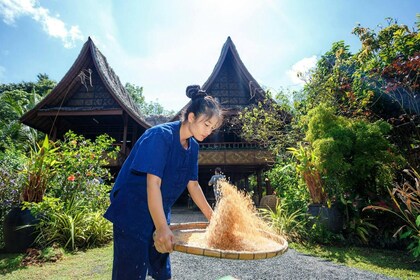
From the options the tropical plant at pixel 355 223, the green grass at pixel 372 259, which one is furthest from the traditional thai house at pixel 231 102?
the green grass at pixel 372 259

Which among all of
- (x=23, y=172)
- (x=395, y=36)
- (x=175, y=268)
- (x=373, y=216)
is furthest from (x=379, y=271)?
(x=23, y=172)

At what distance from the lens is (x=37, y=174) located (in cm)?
436

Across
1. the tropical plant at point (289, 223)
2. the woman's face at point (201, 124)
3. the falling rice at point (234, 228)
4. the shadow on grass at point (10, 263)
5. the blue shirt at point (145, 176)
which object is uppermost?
the woman's face at point (201, 124)

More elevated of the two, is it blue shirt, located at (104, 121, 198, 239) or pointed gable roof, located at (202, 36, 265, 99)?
pointed gable roof, located at (202, 36, 265, 99)

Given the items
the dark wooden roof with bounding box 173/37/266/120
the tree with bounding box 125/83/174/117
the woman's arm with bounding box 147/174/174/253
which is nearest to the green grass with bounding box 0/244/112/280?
the woman's arm with bounding box 147/174/174/253

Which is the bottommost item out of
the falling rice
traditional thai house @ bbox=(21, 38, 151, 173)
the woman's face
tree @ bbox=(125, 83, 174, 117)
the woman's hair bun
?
the falling rice

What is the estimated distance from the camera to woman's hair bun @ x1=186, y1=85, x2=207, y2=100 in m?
1.65

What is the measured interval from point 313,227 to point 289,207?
75cm

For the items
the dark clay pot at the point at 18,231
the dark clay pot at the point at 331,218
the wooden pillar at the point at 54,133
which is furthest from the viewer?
the wooden pillar at the point at 54,133

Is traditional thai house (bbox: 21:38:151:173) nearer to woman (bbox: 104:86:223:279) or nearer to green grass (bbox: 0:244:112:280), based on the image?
green grass (bbox: 0:244:112:280)

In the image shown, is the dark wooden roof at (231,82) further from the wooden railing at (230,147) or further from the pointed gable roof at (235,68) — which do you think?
the wooden railing at (230,147)

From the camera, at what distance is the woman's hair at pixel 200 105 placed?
155 centimetres

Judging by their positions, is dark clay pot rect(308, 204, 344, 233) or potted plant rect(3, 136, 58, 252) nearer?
potted plant rect(3, 136, 58, 252)

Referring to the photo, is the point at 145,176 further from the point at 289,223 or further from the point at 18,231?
the point at 289,223
